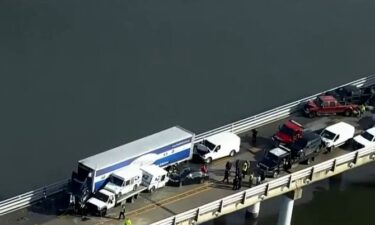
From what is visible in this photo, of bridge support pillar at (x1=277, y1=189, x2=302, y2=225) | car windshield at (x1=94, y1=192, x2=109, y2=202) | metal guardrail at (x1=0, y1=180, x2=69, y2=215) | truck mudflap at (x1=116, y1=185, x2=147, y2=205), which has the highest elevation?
car windshield at (x1=94, y1=192, x2=109, y2=202)

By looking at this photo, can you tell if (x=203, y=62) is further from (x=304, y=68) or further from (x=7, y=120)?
(x=7, y=120)

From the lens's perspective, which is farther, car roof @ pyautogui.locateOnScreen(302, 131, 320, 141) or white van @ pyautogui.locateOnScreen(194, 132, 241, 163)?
car roof @ pyautogui.locateOnScreen(302, 131, 320, 141)

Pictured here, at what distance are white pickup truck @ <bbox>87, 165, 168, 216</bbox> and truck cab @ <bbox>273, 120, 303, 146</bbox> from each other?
8.38m

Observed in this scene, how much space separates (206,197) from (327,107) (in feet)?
43.1

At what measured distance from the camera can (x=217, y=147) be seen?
6094 cm

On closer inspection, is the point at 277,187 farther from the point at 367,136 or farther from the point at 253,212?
the point at 367,136

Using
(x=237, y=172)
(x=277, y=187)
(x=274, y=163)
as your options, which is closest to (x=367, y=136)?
(x=274, y=163)

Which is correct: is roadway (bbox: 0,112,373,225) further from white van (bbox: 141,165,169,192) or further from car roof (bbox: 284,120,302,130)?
car roof (bbox: 284,120,302,130)

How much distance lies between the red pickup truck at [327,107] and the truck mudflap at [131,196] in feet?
49.0

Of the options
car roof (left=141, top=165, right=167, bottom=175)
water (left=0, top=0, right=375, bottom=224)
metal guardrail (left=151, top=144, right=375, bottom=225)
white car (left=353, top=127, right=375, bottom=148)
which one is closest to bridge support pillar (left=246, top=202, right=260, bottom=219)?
metal guardrail (left=151, top=144, right=375, bottom=225)

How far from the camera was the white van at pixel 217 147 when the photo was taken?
60875 mm

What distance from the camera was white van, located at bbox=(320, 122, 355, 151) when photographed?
6253 cm

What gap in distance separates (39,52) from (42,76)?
5.06 m

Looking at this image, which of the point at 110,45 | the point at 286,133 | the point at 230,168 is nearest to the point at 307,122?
the point at 286,133
